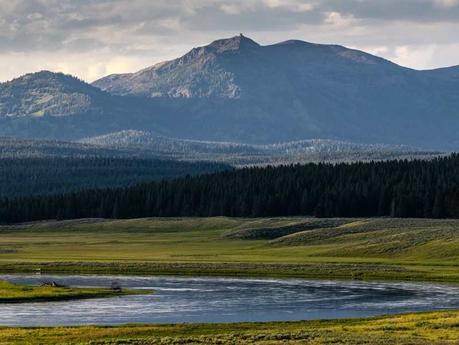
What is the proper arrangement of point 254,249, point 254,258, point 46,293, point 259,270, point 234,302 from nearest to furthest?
point 234,302 → point 46,293 → point 259,270 → point 254,258 → point 254,249

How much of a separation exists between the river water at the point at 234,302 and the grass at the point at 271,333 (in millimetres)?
5063

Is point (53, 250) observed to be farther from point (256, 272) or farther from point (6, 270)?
point (256, 272)

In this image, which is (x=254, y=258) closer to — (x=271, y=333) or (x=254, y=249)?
(x=254, y=249)

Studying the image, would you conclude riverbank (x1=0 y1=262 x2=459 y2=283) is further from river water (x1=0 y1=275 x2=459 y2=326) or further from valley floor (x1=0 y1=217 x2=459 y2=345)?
river water (x1=0 y1=275 x2=459 y2=326)

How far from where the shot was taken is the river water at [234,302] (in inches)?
3113

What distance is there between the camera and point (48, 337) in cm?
Answer: 6669

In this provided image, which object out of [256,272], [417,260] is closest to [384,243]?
[417,260]

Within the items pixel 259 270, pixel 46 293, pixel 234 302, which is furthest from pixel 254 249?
pixel 234 302

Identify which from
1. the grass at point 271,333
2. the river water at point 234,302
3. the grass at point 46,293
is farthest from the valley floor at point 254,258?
the grass at point 46,293

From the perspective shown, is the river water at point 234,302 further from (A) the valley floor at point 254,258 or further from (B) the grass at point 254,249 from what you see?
(B) the grass at point 254,249

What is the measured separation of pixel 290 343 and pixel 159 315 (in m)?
19.3

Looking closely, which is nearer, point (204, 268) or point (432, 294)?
point (432, 294)

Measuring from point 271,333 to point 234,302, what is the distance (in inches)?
818

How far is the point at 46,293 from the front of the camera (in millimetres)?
92438
